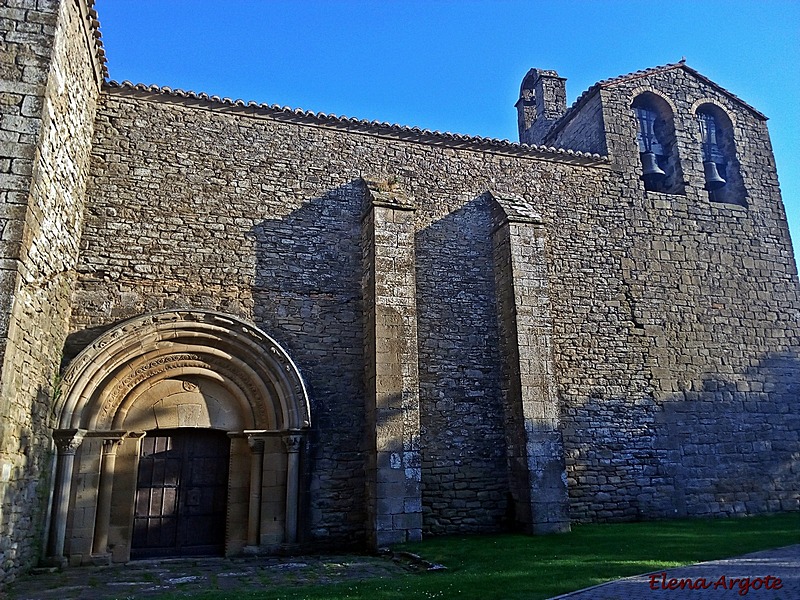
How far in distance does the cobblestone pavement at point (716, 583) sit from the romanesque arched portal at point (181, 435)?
Result: 4.52 m

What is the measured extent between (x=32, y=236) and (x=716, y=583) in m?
7.60

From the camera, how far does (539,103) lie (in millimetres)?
15477

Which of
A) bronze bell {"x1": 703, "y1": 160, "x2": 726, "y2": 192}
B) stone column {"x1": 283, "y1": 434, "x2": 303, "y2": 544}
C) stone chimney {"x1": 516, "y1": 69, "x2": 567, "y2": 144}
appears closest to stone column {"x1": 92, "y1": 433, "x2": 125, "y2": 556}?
stone column {"x1": 283, "y1": 434, "x2": 303, "y2": 544}

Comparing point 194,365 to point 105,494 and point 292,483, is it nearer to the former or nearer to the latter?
point 105,494

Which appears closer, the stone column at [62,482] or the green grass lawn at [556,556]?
the green grass lawn at [556,556]

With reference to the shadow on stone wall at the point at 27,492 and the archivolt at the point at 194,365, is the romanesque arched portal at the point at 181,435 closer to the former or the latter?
the archivolt at the point at 194,365

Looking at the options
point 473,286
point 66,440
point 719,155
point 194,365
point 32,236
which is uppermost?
point 719,155

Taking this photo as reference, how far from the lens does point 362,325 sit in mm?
9773

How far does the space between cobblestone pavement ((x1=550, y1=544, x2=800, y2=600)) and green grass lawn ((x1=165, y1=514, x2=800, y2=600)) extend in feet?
0.78

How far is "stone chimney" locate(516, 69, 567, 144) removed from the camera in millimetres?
15117

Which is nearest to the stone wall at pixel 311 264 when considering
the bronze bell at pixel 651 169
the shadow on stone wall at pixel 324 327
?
the shadow on stone wall at pixel 324 327

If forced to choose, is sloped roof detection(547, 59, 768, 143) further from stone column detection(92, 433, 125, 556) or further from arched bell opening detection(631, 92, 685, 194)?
stone column detection(92, 433, 125, 556)

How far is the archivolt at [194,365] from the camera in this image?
8.19 m

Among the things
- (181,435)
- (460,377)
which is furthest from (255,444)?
(460,377)
